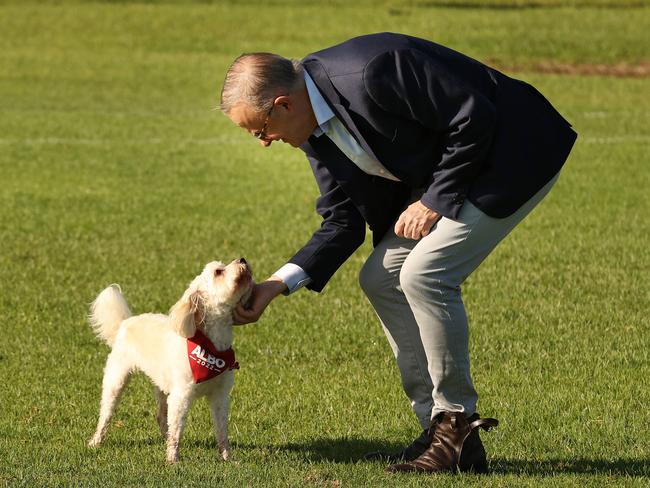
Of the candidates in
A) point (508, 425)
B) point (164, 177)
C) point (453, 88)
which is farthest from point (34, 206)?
point (453, 88)

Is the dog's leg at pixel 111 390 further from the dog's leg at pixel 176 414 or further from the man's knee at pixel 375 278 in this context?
the man's knee at pixel 375 278

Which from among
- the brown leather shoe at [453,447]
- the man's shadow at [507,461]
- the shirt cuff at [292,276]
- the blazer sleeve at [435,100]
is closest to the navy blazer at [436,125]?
the blazer sleeve at [435,100]

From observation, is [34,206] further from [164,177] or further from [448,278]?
[448,278]

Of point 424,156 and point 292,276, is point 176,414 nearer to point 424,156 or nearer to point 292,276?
point 292,276

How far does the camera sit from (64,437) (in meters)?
6.51

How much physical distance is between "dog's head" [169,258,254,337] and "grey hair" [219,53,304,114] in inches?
32.7

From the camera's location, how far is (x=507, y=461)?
19.3 ft

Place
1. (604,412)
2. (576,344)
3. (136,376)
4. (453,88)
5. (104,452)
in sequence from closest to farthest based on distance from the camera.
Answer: (453,88), (104,452), (604,412), (136,376), (576,344)

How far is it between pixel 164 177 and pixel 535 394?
9935 millimetres

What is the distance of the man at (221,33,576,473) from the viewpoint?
5.08 metres

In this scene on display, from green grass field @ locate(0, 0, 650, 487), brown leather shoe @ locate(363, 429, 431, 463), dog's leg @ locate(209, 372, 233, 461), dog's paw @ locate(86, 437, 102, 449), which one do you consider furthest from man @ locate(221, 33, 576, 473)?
dog's paw @ locate(86, 437, 102, 449)

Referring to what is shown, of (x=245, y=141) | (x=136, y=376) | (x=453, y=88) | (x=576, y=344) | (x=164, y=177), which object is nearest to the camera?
(x=453, y=88)

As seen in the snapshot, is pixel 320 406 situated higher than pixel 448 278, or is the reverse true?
pixel 448 278

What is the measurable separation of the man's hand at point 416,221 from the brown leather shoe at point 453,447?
0.83m
